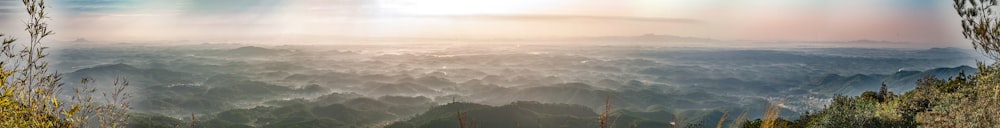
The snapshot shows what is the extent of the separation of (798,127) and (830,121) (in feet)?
21.1

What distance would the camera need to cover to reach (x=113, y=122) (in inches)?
274

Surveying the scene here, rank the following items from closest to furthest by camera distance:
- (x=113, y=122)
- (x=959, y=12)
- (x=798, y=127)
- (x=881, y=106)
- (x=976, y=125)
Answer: (x=113, y=122) < (x=976, y=125) < (x=959, y=12) < (x=881, y=106) < (x=798, y=127)

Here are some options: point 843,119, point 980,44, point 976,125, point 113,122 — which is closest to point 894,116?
point 843,119

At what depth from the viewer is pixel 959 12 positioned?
505 inches

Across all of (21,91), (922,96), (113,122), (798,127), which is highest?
(21,91)

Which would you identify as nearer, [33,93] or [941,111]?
[33,93]

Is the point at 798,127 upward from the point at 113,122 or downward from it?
downward

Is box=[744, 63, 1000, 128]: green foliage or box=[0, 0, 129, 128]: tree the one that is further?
box=[744, 63, 1000, 128]: green foliage

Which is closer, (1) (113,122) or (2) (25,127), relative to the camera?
(2) (25,127)

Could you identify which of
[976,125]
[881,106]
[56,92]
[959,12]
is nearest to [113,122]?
[56,92]

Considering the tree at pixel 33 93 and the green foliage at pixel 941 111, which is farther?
the green foliage at pixel 941 111

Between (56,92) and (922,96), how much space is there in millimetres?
21058

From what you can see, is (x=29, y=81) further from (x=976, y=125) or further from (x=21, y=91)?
(x=976, y=125)

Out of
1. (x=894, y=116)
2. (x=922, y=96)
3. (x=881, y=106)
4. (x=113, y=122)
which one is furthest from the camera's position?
(x=881, y=106)
